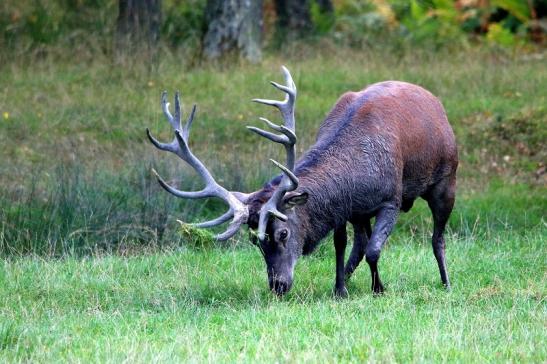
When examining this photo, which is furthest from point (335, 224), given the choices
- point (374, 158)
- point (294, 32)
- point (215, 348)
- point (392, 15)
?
point (392, 15)

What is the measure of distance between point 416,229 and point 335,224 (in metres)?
3.30

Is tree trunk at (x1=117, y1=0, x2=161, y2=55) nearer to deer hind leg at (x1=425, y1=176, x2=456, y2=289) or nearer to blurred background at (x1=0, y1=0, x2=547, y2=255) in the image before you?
blurred background at (x1=0, y1=0, x2=547, y2=255)

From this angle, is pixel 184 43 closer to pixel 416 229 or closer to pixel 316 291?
pixel 416 229

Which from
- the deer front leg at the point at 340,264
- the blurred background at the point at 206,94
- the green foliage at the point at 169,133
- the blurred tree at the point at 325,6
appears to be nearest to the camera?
the deer front leg at the point at 340,264

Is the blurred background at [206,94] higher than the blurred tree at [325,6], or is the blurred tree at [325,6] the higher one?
the blurred background at [206,94]

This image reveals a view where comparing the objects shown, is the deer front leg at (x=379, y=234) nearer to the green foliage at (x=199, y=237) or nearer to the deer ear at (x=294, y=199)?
the deer ear at (x=294, y=199)

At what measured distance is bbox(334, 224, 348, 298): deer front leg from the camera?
944 cm

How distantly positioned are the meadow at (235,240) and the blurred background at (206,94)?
0.12 feet

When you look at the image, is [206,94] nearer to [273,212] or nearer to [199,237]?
[199,237]

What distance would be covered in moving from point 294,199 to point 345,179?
529 mm

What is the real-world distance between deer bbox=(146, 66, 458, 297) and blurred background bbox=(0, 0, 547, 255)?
2.19 m

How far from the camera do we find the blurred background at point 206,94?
12109mm

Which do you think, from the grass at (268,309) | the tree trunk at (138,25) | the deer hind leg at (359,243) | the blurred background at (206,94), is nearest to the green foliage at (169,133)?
the blurred background at (206,94)

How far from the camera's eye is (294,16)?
2220cm
